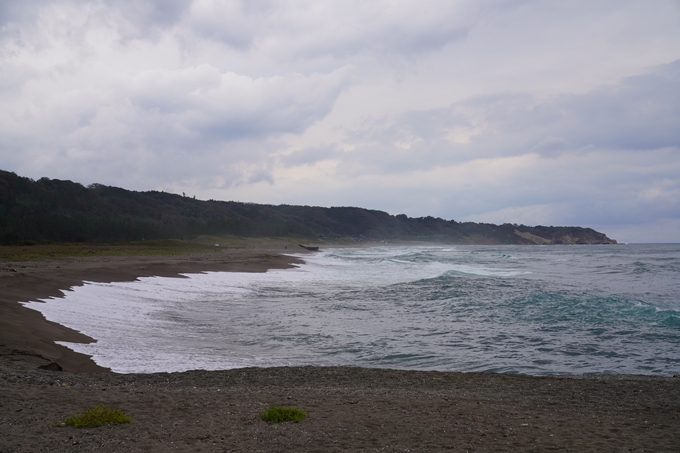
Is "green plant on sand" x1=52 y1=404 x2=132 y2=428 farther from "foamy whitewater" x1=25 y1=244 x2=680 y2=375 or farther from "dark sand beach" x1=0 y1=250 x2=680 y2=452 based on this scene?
"foamy whitewater" x1=25 y1=244 x2=680 y2=375

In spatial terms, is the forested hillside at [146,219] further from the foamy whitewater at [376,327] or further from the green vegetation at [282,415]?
the green vegetation at [282,415]

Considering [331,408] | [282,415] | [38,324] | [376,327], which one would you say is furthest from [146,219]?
[282,415]

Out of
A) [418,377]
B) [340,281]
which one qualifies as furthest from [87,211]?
[418,377]

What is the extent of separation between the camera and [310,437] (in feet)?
18.3

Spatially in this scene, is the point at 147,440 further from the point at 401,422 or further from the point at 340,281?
the point at 340,281

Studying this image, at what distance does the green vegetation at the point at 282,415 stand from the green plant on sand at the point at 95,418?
1612 millimetres

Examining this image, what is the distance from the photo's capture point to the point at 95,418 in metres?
5.69

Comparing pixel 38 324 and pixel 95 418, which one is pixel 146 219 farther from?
pixel 95 418

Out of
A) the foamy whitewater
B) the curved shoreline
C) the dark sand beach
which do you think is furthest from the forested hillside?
the dark sand beach

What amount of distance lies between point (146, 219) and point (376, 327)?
104 m

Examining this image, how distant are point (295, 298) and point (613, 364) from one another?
1384 cm

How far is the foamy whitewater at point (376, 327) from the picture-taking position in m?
11.1

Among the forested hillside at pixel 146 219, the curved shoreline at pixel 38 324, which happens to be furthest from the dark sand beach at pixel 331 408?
the forested hillside at pixel 146 219

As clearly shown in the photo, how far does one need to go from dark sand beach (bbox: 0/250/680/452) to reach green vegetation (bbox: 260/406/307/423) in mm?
135
